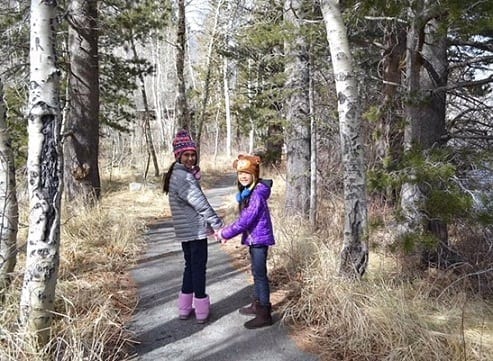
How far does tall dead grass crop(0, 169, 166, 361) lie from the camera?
9.56 ft

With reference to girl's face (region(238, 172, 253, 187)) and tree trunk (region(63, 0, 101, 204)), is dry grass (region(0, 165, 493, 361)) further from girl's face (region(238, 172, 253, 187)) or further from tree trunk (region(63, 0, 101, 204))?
tree trunk (region(63, 0, 101, 204))

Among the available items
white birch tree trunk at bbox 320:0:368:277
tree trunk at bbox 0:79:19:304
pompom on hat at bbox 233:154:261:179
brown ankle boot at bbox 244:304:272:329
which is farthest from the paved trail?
pompom on hat at bbox 233:154:261:179

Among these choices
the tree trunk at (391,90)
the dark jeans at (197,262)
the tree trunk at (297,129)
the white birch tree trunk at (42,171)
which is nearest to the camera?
the white birch tree trunk at (42,171)

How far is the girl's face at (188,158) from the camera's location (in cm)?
383

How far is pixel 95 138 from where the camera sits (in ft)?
26.1

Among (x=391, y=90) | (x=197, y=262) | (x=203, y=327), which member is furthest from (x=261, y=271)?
(x=391, y=90)

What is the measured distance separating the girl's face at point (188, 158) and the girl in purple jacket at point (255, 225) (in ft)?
1.31

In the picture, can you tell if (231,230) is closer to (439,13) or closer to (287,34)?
(439,13)

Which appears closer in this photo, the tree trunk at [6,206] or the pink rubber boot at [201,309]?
the tree trunk at [6,206]

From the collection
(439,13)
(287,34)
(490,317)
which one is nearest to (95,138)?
(287,34)

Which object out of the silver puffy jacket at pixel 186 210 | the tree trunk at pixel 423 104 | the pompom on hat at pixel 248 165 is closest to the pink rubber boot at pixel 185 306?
the silver puffy jacket at pixel 186 210

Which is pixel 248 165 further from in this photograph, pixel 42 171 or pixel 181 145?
pixel 42 171

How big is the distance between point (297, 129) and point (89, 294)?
14.8 feet

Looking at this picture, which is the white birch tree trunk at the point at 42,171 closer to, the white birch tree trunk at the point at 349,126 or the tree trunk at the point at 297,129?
the white birch tree trunk at the point at 349,126
